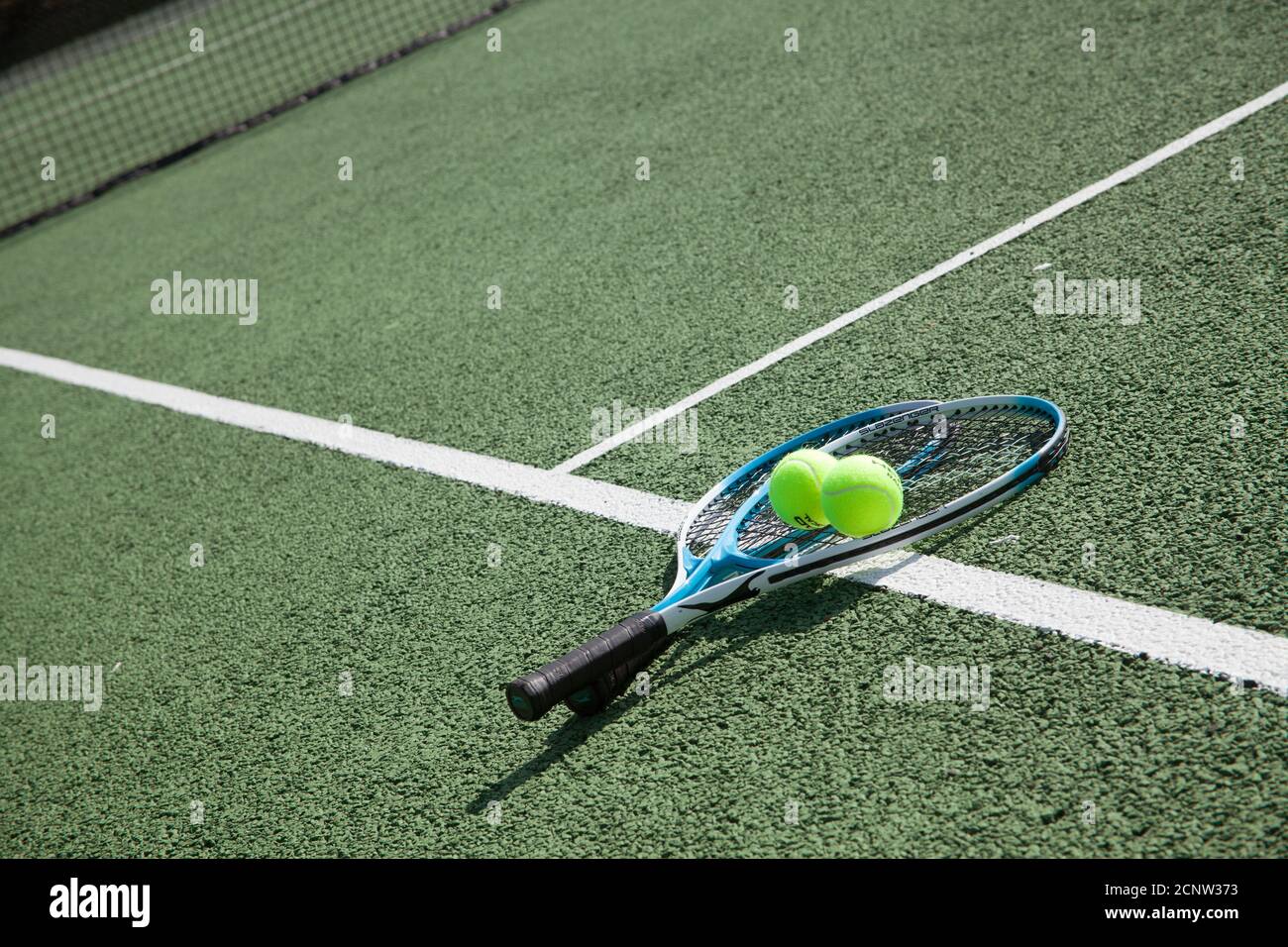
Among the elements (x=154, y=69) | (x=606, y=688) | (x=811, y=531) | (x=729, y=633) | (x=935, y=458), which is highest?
(x=154, y=69)

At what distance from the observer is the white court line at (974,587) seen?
271 centimetres

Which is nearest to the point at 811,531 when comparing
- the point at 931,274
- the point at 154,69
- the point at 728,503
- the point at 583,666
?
the point at 728,503

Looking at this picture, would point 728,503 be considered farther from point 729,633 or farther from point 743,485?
point 729,633

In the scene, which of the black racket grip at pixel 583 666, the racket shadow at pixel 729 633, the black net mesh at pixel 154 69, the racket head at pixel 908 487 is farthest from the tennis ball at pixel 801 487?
the black net mesh at pixel 154 69

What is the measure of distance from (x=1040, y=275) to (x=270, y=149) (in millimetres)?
7385

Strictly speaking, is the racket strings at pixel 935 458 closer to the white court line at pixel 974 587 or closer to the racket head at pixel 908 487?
the racket head at pixel 908 487

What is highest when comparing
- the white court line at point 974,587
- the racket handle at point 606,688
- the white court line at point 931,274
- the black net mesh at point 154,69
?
the black net mesh at point 154,69

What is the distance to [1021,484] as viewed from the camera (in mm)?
3338

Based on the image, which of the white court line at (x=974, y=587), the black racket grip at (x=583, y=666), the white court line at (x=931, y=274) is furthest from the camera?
the white court line at (x=931, y=274)

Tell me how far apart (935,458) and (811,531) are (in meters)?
0.48

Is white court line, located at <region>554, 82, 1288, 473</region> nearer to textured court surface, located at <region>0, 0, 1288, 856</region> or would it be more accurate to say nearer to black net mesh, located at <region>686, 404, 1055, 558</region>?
textured court surface, located at <region>0, 0, 1288, 856</region>

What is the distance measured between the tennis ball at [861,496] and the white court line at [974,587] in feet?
0.59

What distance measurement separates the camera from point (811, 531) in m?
3.39
